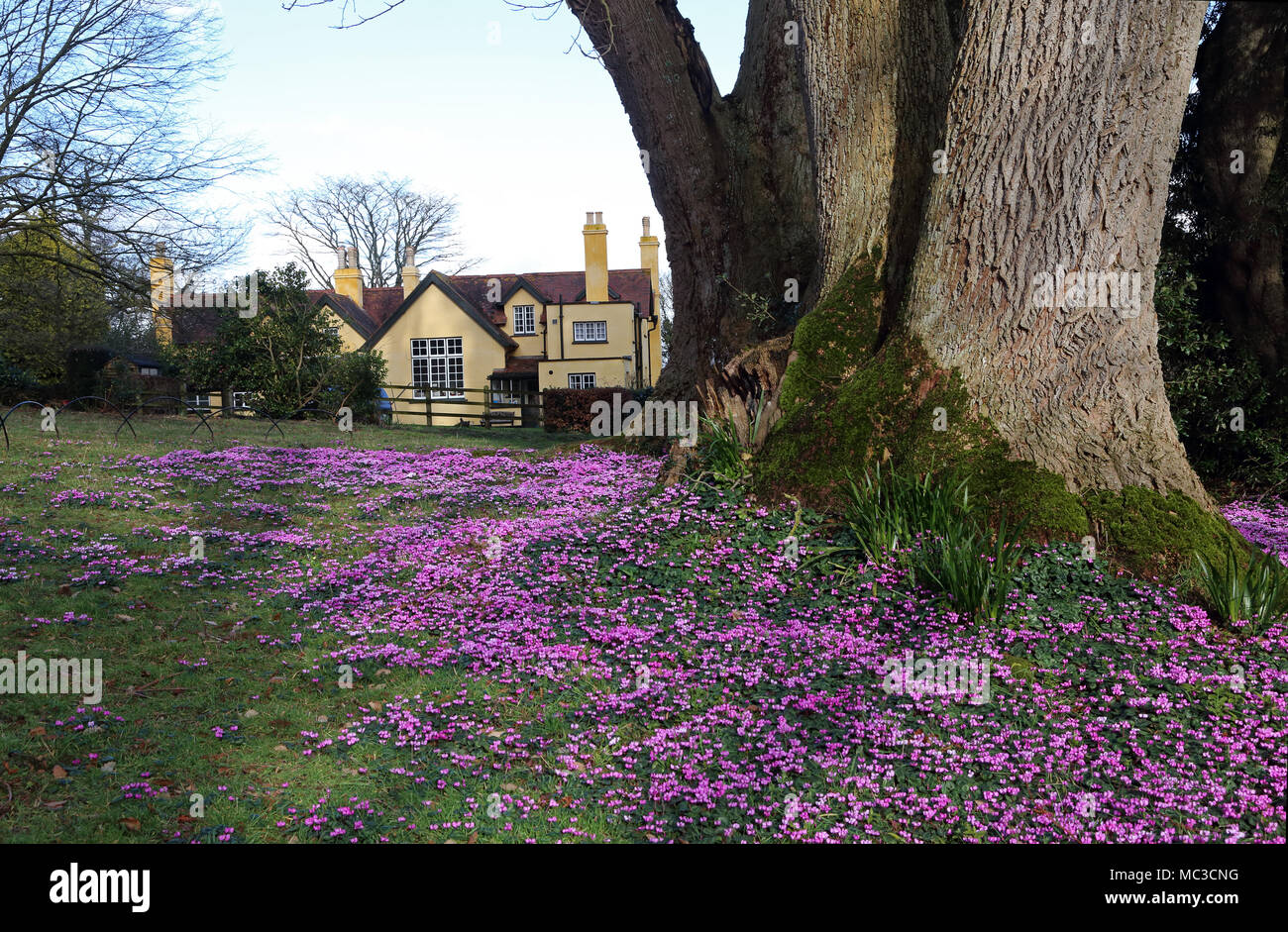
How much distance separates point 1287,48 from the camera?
904cm

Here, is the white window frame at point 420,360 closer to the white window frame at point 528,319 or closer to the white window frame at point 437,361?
the white window frame at point 437,361

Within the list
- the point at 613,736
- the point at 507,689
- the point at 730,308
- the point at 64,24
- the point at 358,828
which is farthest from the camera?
the point at 64,24

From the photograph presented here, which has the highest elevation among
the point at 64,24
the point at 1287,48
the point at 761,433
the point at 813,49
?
the point at 64,24

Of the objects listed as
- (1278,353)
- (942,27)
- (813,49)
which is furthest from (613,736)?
(1278,353)

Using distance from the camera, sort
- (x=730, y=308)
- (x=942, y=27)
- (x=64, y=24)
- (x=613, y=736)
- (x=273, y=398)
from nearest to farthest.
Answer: (x=613, y=736) < (x=942, y=27) < (x=730, y=308) < (x=64, y=24) < (x=273, y=398)

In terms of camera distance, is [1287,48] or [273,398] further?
[273,398]

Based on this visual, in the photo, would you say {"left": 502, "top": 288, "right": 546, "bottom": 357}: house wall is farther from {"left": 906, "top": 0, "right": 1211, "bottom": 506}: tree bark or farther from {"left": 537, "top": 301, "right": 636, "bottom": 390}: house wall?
{"left": 906, "top": 0, "right": 1211, "bottom": 506}: tree bark

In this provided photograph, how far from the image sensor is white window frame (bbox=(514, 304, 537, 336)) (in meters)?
42.4

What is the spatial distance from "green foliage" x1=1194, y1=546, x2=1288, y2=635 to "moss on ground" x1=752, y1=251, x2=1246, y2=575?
0.92ft

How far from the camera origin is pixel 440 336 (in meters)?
40.9

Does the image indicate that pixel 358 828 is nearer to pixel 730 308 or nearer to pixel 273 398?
pixel 730 308

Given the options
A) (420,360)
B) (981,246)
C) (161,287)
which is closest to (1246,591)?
(981,246)
